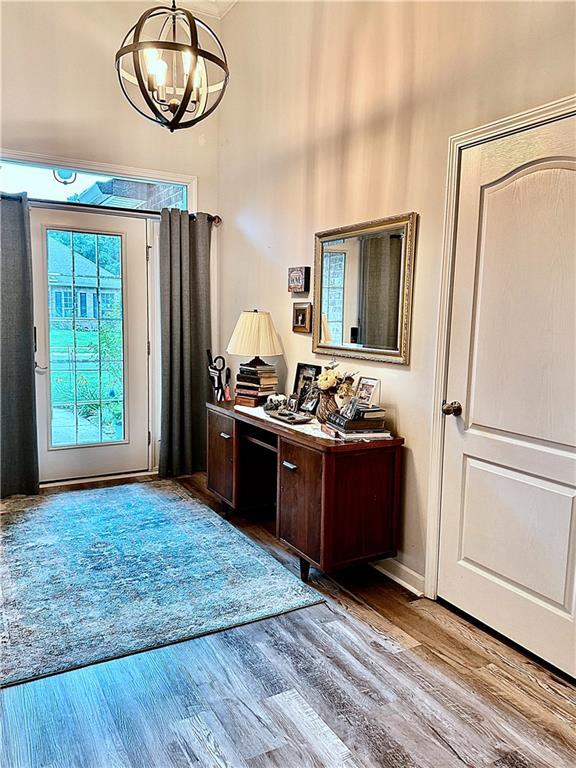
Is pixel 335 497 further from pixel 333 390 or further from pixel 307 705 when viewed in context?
pixel 307 705

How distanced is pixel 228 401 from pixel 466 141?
2.29m

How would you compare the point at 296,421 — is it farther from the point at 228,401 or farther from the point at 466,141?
the point at 466,141

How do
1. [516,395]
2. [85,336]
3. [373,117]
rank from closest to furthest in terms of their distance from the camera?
[516,395] → [373,117] → [85,336]

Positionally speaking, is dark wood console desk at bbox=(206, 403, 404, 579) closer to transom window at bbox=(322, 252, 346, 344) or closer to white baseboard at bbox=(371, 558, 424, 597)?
white baseboard at bbox=(371, 558, 424, 597)

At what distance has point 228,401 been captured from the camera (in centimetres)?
405

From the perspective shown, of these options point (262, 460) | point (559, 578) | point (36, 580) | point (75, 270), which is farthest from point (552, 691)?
point (75, 270)

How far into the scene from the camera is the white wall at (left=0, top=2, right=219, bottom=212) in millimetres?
4051

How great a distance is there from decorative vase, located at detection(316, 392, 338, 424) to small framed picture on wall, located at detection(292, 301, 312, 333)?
0.66 meters

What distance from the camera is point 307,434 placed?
2.91 meters

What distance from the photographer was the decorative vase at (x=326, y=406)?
315 centimetres

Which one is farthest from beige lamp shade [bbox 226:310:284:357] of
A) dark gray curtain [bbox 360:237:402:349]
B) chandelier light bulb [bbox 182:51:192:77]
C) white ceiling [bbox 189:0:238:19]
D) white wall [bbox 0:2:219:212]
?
white ceiling [bbox 189:0:238:19]

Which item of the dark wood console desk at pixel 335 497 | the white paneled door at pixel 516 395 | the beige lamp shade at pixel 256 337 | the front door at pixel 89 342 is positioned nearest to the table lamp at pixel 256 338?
the beige lamp shade at pixel 256 337

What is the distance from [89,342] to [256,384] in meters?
1.56

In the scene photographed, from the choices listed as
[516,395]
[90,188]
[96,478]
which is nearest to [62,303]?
[90,188]
